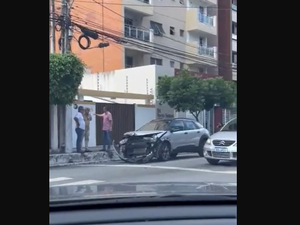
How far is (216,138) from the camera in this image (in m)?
10.3


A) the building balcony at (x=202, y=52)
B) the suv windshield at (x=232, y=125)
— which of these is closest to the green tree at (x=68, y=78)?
the suv windshield at (x=232, y=125)

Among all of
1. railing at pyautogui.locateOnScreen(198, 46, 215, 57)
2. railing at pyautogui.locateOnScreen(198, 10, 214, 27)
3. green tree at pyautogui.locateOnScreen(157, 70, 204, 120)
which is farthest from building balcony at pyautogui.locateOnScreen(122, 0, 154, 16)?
green tree at pyautogui.locateOnScreen(157, 70, 204, 120)

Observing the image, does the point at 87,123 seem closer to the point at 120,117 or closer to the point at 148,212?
the point at 120,117

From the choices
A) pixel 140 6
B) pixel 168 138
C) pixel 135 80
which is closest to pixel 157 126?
pixel 168 138

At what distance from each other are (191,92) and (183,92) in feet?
1.04

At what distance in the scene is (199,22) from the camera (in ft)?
78.1

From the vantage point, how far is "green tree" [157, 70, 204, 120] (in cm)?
1734

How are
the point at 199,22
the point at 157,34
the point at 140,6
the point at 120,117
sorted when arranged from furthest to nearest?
1. the point at 199,22
2. the point at 157,34
3. the point at 140,6
4. the point at 120,117

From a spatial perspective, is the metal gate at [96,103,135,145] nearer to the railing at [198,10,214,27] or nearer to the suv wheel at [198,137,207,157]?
the suv wheel at [198,137,207,157]

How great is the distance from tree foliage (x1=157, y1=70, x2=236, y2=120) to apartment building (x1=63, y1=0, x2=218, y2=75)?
115 inches

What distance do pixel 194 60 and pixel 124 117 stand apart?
23.3ft
